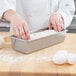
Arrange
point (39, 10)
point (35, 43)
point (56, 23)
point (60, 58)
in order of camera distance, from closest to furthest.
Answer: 1. point (60, 58)
2. point (35, 43)
3. point (56, 23)
4. point (39, 10)

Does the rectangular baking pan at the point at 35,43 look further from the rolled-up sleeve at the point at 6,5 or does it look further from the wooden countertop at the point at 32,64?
the rolled-up sleeve at the point at 6,5

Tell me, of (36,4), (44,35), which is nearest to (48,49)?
(44,35)

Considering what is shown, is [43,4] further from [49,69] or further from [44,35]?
[49,69]

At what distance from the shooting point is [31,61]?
961 millimetres

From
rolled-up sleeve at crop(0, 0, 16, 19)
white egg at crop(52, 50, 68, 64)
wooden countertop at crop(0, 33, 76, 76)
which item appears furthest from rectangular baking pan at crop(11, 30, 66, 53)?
rolled-up sleeve at crop(0, 0, 16, 19)

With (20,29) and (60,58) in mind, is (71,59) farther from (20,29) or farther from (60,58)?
(20,29)

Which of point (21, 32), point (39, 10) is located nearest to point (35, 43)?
point (21, 32)

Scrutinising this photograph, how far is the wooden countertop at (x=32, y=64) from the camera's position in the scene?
0.86 metres

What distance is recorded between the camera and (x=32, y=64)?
0.93 metres

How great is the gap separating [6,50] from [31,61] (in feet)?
0.69

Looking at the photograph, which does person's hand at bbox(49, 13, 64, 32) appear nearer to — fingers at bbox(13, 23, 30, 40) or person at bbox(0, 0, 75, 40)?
person at bbox(0, 0, 75, 40)

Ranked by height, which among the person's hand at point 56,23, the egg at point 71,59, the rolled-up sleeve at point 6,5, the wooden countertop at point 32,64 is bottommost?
the wooden countertop at point 32,64

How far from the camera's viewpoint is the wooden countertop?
0.86m

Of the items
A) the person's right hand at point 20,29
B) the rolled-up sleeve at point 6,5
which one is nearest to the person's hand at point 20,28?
the person's right hand at point 20,29
